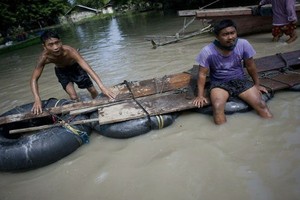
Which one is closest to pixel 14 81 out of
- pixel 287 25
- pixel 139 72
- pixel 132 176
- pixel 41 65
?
pixel 139 72

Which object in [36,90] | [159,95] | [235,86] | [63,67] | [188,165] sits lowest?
[188,165]

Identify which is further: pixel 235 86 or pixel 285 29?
pixel 285 29

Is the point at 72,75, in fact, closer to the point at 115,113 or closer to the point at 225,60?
the point at 115,113

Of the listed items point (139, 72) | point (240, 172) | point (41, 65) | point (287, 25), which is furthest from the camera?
point (139, 72)

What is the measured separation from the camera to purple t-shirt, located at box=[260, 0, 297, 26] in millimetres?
6398

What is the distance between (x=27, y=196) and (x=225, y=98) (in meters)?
2.71

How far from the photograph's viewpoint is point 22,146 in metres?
3.42

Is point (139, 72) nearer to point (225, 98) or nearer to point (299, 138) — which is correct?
point (225, 98)

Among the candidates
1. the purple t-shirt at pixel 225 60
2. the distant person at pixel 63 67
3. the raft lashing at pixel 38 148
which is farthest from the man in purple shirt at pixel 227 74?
the raft lashing at pixel 38 148

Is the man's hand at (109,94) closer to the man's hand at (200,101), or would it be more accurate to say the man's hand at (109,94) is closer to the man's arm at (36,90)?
the man's arm at (36,90)

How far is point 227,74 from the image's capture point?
388cm

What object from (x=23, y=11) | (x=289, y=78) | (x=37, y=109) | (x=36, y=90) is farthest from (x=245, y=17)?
Answer: (x=23, y=11)

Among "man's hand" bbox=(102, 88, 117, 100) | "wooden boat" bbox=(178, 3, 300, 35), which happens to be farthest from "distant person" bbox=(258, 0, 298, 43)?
"man's hand" bbox=(102, 88, 117, 100)

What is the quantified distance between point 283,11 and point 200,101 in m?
4.41
